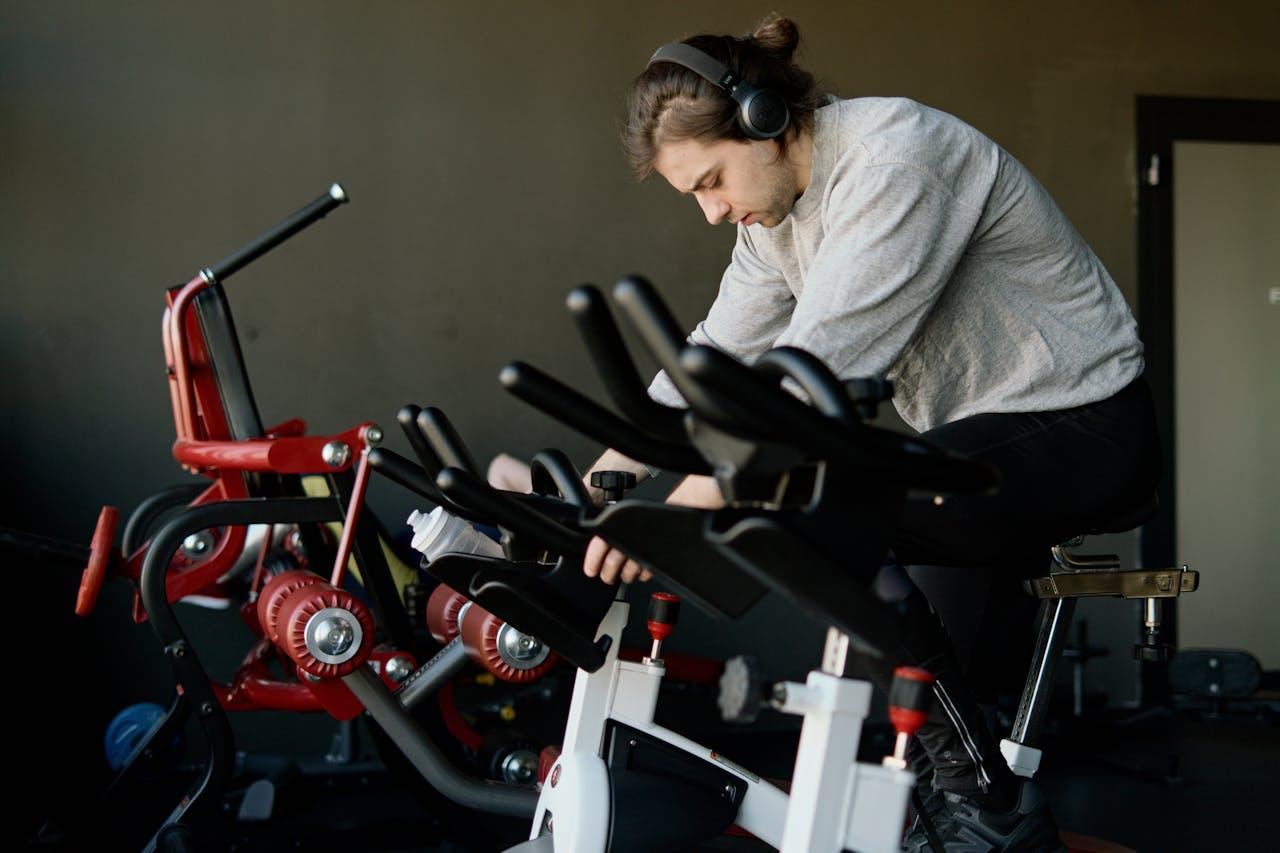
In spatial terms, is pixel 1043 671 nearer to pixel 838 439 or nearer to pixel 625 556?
pixel 625 556

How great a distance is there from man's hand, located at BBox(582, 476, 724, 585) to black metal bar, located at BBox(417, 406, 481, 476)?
0.58 ft

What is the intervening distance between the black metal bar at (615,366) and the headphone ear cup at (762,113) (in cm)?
62

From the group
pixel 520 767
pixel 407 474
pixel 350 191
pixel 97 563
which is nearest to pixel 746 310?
pixel 407 474

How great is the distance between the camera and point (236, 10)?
3369mm

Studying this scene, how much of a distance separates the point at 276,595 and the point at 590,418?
1412 millimetres

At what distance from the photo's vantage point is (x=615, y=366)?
3.23ft

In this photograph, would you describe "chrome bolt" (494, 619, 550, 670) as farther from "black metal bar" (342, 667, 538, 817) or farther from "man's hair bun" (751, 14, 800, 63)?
"man's hair bun" (751, 14, 800, 63)

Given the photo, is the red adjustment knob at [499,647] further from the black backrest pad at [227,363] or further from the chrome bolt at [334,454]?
the black backrest pad at [227,363]

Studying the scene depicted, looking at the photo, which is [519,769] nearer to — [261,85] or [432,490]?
[432,490]

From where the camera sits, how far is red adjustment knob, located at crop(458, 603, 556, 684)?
229 centimetres

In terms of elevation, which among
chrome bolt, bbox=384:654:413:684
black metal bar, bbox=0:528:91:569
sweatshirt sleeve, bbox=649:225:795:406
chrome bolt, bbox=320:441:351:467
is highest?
sweatshirt sleeve, bbox=649:225:795:406

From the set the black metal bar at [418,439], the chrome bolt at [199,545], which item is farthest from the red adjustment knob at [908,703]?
the chrome bolt at [199,545]

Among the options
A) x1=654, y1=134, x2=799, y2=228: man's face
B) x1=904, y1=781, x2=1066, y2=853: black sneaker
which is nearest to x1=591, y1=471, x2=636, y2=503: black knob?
x1=654, y1=134, x2=799, y2=228: man's face

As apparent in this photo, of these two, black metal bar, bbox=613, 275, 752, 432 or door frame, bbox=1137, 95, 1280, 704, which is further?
door frame, bbox=1137, 95, 1280, 704
